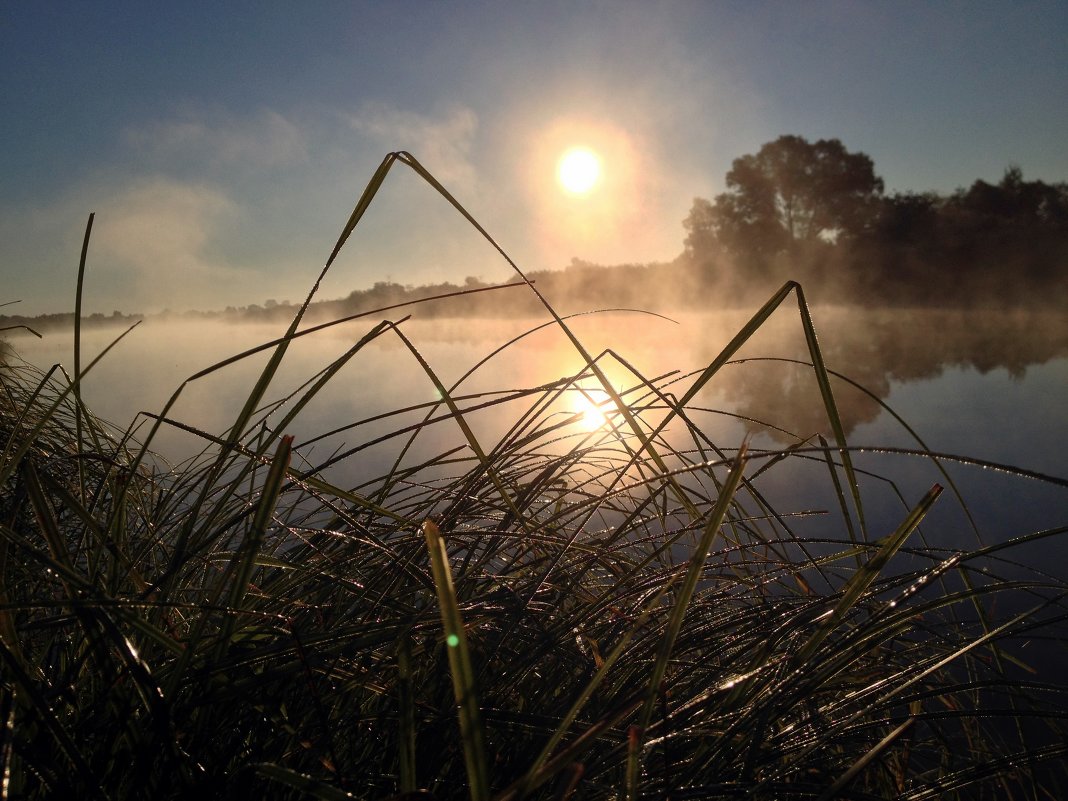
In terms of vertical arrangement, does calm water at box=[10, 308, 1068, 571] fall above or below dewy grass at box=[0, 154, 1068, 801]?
below

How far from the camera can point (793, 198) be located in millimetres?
15953

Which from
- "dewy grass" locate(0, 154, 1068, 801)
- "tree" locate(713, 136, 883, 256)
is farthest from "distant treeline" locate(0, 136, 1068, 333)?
"dewy grass" locate(0, 154, 1068, 801)

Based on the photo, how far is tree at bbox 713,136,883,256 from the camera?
15.4m

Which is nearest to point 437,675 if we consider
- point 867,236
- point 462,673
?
point 462,673

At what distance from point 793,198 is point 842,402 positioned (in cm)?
1379

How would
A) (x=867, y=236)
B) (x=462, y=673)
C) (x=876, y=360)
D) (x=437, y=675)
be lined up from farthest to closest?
(x=867, y=236) → (x=876, y=360) → (x=437, y=675) → (x=462, y=673)

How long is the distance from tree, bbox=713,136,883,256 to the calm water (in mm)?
7530

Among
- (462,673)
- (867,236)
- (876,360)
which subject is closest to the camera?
(462,673)

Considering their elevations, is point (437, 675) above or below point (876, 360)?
above

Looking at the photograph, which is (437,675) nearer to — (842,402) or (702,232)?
(842,402)

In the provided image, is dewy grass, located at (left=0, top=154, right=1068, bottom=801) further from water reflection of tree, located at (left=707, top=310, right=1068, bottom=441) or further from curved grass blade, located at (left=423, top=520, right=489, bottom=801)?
water reflection of tree, located at (left=707, top=310, right=1068, bottom=441)

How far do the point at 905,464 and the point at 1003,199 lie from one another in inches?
579

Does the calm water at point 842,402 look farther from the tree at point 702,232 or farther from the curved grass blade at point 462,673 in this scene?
the tree at point 702,232

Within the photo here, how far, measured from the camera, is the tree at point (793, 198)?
15.4 metres
